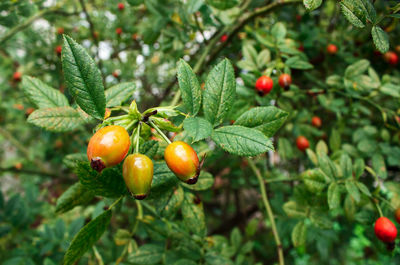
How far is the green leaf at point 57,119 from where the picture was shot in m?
0.78

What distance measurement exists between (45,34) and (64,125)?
8.20 feet

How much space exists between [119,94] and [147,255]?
74 centimetres

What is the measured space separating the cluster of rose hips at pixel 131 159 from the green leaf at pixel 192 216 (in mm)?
418

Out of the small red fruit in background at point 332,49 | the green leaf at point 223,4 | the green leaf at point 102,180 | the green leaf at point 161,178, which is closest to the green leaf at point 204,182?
the green leaf at point 161,178

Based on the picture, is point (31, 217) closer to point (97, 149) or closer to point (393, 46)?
point (97, 149)

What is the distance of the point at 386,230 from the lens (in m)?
1.04

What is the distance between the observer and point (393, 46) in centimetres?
188

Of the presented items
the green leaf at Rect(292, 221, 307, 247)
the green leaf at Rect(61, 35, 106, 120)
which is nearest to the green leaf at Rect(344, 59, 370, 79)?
the green leaf at Rect(292, 221, 307, 247)

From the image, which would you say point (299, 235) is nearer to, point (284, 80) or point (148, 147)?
point (284, 80)

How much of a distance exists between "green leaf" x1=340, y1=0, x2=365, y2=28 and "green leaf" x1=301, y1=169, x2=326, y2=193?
24.7 inches

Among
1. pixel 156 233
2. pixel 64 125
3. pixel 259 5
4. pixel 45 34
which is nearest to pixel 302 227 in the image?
pixel 156 233

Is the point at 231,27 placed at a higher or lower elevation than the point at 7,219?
higher

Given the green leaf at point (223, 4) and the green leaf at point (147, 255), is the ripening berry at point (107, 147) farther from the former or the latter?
the green leaf at point (223, 4)

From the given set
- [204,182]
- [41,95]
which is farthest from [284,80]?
[41,95]
